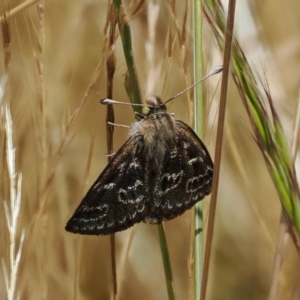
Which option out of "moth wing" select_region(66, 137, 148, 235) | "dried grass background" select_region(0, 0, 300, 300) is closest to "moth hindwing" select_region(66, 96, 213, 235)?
"moth wing" select_region(66, 137, 148, 235)

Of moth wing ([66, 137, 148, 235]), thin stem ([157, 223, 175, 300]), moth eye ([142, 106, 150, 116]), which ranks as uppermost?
moth eye ([142, 106, 150, 116])

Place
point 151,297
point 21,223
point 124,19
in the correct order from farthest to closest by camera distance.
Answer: point 151,297 < point 21,223 < point 124,19

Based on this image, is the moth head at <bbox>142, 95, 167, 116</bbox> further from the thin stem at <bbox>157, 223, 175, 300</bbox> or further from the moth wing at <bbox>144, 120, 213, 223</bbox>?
the thin stem at <bbox>157, 223, 175, 300</bbox>

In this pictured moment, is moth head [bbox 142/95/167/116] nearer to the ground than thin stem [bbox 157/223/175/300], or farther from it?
farther from it

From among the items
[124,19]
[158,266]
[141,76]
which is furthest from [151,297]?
[124,19]

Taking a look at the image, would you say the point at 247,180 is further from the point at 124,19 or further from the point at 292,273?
the point at 124,19

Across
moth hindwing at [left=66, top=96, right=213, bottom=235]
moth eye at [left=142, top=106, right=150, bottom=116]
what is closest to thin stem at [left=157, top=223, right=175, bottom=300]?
moth hindwing at [left=66, top=96, right=213, bottom=235]

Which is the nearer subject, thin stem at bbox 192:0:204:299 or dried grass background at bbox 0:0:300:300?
thin stem at bbox 192:0:204:299
